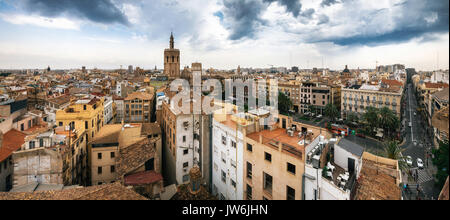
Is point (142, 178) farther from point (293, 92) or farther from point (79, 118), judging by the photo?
point (293, 92)

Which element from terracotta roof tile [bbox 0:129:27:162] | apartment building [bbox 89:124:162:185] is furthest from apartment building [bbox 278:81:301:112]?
terracotta roof tile [bbox 0:129:27:162]

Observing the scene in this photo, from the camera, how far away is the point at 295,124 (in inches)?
372

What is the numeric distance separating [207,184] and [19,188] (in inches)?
286

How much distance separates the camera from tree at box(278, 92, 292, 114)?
30734 millimetres

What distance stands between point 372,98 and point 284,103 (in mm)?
11400

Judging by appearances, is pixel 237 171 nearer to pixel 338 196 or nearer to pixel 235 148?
pixel 235 148

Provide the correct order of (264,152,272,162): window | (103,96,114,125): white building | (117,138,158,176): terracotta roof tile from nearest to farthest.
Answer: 1. (264,152,272,162): window
2. (117,138,158,176): terracotta roof tile
3. (103,96,114,125): white building

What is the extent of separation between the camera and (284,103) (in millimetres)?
30641

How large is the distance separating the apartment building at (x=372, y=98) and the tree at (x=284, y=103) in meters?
7.46

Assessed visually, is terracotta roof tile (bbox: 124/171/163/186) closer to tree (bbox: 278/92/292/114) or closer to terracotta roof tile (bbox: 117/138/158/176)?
terracotta roof tile (bbox: 117/138/158/176)

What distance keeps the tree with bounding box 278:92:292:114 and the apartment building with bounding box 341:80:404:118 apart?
24.5 ft

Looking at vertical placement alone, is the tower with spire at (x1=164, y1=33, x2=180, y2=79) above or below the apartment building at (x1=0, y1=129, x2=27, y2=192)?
above
